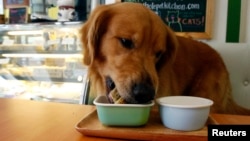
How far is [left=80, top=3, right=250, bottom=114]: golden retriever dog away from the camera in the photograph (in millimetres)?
805

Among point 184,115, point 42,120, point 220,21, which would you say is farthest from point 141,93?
point 220,21

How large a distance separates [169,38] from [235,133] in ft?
2.03

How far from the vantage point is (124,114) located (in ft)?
2.08

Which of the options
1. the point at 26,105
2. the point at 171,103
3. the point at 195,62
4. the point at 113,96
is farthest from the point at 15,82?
the point at 171,103

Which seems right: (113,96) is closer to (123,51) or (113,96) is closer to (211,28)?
(123,51)

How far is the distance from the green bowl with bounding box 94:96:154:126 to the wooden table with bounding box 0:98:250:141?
0.06 meters

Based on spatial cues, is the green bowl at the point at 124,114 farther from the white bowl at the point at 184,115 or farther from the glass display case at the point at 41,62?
the glass display case at the point at 41,62

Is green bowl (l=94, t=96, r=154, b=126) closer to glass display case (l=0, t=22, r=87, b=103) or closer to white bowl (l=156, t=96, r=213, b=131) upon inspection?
white bowl (l=156, t=96, r=213, b=131)

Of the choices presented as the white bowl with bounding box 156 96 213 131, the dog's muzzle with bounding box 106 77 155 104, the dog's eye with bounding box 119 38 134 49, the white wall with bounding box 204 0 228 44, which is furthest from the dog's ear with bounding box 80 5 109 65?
the white wall with bounding box 204 0 228 44

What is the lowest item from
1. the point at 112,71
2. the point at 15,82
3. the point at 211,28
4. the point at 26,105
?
the point at 15,82

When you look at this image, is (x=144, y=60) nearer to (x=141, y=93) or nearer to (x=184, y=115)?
(x=141, y=93)

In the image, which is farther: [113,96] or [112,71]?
[112,71]

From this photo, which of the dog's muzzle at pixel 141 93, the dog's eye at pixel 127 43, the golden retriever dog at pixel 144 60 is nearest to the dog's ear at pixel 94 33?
the golden retriever dog at pixel 144 60

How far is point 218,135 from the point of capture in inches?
20.6
